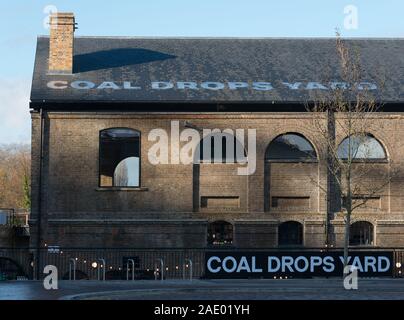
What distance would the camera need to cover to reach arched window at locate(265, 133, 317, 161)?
38406 millimetres

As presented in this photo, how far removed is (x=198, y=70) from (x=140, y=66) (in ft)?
8.65

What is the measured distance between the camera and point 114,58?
137 feet

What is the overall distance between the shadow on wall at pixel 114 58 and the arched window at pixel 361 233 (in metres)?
11.3

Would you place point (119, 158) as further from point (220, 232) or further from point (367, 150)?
point (367, 150)

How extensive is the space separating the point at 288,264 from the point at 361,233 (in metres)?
7.83

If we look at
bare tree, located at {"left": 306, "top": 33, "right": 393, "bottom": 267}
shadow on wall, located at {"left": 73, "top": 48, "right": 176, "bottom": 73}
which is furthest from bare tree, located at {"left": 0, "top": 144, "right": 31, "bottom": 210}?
bare tree, located at {"left": 306, "top": 33, "right": 393, "bottom": 267}

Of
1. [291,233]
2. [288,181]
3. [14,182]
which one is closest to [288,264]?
[291,233]

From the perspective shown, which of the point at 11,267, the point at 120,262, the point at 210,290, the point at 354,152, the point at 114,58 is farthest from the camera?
the point at 114,58

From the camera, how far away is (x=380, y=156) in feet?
127

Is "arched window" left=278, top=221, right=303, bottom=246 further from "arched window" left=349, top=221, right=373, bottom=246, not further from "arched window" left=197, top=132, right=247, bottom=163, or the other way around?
"arched window" left=197, top=132, right=247, bottom=163

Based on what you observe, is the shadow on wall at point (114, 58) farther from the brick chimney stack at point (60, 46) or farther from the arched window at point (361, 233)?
the arched window at point (361, 233)

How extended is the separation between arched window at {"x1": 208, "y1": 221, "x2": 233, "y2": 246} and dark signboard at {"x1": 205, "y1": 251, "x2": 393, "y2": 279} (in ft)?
20.8
